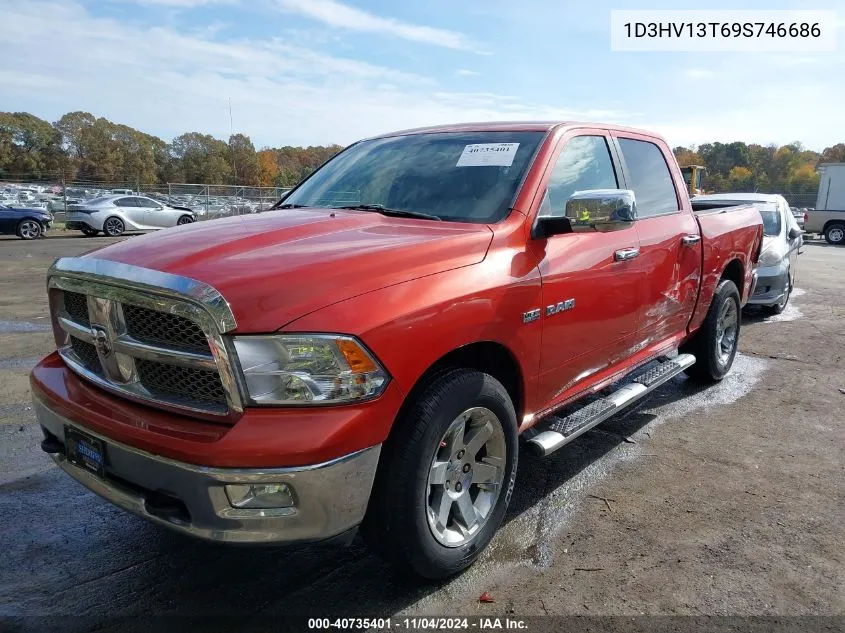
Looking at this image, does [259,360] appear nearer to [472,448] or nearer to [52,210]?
[472,448]

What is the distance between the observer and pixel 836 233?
990 inches

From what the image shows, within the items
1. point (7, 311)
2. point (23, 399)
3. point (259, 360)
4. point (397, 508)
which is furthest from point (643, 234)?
point (7, 311)

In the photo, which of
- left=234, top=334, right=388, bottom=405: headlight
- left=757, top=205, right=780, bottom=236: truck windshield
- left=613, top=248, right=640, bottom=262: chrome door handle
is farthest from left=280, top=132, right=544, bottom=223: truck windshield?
left=757, top=205, right=780, bottom=236: truck windshield

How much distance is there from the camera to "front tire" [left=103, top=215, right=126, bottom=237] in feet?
70.2

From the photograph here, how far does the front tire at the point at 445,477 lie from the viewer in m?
2.39

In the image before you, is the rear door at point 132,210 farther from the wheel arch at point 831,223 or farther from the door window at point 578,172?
the wheel arch at point 831,223

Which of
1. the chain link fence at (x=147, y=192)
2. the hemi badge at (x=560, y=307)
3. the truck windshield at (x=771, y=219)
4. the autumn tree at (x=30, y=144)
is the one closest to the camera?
the hemi badge at (x=560, y=307)

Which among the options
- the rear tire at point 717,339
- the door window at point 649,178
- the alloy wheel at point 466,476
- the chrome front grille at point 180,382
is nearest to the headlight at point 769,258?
the rear tire at point 717,339

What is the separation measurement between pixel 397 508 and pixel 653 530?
1549mm

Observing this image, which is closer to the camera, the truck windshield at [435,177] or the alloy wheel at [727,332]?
the truck windshield at [435,177]

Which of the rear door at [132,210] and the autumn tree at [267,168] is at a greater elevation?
the autumn tree at [267,168]

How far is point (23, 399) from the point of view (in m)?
4.94

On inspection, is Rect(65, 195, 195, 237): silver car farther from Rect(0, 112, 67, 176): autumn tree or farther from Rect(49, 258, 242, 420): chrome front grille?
Rect(0, 112, 67, 176): autumn tree

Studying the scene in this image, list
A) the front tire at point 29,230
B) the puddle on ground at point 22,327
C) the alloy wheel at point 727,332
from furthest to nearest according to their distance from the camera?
the front tire at point 29,230
the puddle on ground at point 22,327
the alloy wheel at point 727,332
